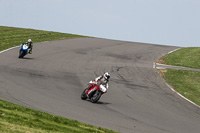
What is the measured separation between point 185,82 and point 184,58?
36.5 feet

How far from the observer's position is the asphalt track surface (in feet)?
47.3

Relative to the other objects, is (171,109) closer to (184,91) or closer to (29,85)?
(184,91)

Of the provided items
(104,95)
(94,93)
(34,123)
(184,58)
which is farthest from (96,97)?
(184,58)

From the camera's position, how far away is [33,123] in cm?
1058

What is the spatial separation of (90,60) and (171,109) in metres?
13.9

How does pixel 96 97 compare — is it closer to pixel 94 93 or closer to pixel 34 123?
pixel 94 93

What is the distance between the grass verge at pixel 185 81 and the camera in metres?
22.9

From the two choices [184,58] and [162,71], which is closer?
[162,71]

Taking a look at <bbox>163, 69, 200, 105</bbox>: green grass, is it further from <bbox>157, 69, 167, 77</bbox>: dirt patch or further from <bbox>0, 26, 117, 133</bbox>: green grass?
<bbox>0, 26, 117, 133</bbox>: green grass

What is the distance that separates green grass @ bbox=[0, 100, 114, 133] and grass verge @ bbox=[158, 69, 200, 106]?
11.3m

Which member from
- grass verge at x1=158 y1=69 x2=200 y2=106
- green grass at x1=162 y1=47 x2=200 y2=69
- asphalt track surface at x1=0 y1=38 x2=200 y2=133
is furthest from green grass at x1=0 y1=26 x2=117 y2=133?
green grass at x1=162 y1=47 x2=200 y2=69

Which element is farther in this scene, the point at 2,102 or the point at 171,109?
the point at 171,109

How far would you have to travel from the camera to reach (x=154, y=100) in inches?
777

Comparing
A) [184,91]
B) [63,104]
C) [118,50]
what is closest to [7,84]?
[63,104]
